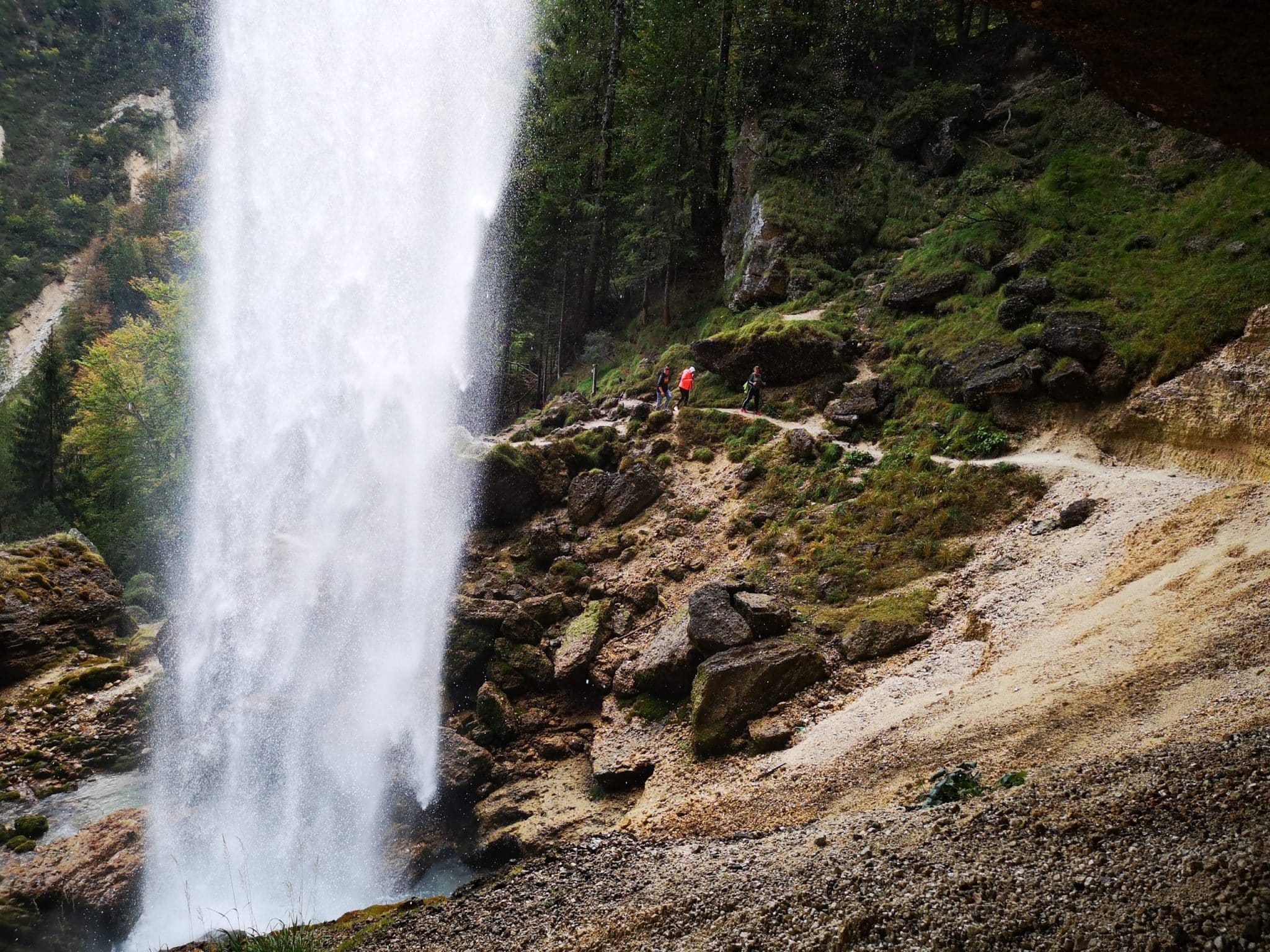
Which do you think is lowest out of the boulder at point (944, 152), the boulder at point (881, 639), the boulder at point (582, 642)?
the boulder at point (582, 642)

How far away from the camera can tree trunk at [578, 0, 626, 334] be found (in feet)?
104

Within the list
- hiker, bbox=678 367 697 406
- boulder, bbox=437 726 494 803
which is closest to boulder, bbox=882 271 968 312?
hiker, bbox=678 367 697 406

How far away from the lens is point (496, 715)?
43.7 feet

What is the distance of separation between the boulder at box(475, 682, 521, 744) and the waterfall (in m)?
1.17

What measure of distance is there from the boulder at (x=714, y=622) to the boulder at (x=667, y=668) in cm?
33

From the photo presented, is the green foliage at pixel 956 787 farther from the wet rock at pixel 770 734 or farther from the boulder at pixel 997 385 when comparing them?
the boulder at pixel 997 385

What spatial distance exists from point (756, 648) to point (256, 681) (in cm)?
1338

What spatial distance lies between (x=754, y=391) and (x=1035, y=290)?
786 cm

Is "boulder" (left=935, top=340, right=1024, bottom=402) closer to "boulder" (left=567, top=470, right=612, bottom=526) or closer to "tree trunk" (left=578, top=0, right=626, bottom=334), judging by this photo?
"boulder" (left=567, top=470, right=612, bottom=526)

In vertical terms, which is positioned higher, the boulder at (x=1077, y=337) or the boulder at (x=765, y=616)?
the boulder at (x=1077, y=337)

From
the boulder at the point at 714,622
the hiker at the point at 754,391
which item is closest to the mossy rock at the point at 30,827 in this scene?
the boulder at the point at 714,622

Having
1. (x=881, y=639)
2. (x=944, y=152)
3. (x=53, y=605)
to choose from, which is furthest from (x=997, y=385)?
(x=53, y=605)

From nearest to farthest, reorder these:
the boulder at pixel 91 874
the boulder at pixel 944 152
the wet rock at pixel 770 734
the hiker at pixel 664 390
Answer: the wet rock at pixel 770 734 < the boulder at pixel 91 874 < the hiker at pixel 664 390 < the boulder at pixel 944 152

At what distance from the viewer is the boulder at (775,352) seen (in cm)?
2012
